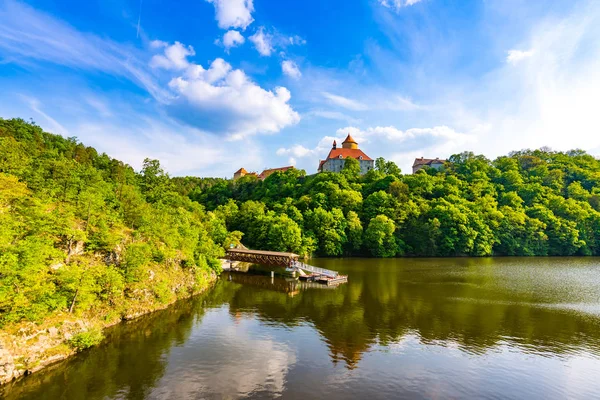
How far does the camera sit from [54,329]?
1877 centimetres

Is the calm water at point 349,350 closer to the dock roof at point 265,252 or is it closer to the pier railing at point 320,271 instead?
the pier railing at point 320,271

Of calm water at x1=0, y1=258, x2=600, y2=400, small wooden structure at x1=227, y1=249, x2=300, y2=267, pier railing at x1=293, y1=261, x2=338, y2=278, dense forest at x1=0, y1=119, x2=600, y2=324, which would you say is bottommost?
calm water at x1=0, y1=258, x2=600, y2=400

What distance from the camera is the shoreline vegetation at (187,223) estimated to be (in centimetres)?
1870

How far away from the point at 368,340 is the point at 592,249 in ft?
289

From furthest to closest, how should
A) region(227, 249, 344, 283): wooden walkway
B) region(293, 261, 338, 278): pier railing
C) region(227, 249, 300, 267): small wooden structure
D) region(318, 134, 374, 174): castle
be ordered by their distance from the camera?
region(318, 134, 374, 174): castle → region(227, 249, 300, 267): small wooden structure → region(227, 249, 344, 283): wooden walkway → region(293, 261, 338, 278): pier railing

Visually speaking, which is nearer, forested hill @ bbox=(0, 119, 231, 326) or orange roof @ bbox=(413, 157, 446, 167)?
forested hill @ bbox=(0, 119, 231, 326)

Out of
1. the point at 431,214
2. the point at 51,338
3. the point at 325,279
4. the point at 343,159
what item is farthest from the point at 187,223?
the point at 343,159

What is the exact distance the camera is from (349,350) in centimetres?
2089

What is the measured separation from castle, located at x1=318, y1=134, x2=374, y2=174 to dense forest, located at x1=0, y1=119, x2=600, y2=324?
9.53m

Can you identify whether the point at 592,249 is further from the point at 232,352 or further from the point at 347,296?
the point at 232,352

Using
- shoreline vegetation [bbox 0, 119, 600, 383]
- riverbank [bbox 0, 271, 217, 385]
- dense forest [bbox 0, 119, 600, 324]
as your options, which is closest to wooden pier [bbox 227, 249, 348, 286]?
shoreline vegetation [bbox 0, 119, 600, 383]

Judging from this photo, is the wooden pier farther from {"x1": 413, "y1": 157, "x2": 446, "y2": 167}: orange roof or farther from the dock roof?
{"x1": 413, "y1": 157, "x2": 446, "y2": 167}: orange roof

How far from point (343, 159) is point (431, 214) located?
47.1 metres

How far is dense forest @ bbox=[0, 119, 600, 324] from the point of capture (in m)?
20.7
